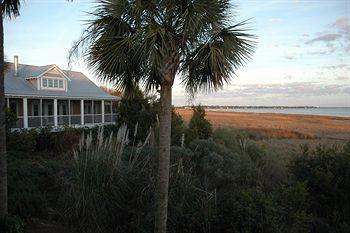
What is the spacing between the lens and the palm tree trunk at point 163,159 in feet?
19.8

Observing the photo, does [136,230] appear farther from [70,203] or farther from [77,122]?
[77,122]

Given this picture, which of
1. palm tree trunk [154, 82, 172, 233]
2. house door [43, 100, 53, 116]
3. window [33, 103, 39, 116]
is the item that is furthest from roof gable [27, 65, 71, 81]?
palm tree trunk [154, 82, 172, 233]

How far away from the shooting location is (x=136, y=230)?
23.4 ft

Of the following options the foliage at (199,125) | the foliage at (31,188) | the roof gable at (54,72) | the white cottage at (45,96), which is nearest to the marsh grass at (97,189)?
the foliage at (31,188)

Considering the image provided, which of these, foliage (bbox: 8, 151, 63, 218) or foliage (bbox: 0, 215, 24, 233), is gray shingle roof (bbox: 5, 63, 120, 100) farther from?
foliage (bbox: 0, 215, 24, 233)

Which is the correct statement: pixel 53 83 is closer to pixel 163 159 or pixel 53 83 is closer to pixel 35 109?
pixel 35 109

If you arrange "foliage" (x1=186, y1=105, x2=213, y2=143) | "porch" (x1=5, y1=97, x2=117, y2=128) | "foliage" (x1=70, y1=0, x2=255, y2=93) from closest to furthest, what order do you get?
1. "foliage" (x1=70, y1=0, x2=255, y2=93)
2. "foliage" (x1=186, y1=105, x2=213, y2=143)
3. "porch" (x1=5, y1=97, x2=117, y2=128)

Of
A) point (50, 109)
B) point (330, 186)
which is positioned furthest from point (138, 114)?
point (330, 186)

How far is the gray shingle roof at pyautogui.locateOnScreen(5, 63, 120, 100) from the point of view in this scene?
2483 cm

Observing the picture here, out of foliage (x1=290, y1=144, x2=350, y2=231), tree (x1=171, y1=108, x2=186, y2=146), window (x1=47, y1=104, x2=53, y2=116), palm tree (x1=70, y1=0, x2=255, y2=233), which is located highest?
palm tree (x1=70, y1=0, x2=255, y2=233)

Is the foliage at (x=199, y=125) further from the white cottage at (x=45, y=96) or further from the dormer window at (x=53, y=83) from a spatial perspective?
the dormer window at (x=53, y=83)

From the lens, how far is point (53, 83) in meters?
28.0

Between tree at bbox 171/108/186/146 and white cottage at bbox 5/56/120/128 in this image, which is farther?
white cottage at bbox 5/56/120/128

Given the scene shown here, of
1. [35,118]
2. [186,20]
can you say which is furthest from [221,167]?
[35,118]
